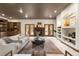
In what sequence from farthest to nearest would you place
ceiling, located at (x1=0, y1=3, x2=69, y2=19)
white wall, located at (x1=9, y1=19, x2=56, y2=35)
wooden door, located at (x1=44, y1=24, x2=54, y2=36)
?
ceiling, located at (x1=0, y1=3, x2=69, y2=19), white wall, located at (x1=9, y1=19, x2=56, y2=35), wooden door, located at (x1=44, y1=24, x2=54, y2=36)

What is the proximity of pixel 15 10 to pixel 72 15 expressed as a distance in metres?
1.96

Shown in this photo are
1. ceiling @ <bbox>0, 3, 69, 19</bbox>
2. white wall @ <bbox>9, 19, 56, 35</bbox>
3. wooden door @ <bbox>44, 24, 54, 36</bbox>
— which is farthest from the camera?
ceiling @ <bbox>0, 3, 69, 19</bbox>

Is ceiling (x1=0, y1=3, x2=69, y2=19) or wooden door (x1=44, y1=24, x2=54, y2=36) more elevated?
ceiling (x1=0, y1=3, x2=69, y2=19)

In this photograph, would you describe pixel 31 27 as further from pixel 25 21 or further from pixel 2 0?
pixel 2 0

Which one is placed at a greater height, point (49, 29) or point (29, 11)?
point (29, 11)

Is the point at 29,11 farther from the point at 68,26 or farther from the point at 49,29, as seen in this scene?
the point at 68,26

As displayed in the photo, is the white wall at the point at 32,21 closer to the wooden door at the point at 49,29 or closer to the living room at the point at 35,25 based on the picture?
the living room at the point at 35,25

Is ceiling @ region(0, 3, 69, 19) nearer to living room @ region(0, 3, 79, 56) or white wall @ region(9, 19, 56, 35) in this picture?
living room @ region(0, 3, 79, 56)

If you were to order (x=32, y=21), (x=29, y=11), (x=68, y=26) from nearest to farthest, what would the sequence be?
(x=32, y=21)
(x=29, y=11)
(x=68, y=26)

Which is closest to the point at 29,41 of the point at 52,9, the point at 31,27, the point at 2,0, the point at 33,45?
the point at 33,45

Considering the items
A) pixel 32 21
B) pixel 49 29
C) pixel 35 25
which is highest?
pixel 32 21

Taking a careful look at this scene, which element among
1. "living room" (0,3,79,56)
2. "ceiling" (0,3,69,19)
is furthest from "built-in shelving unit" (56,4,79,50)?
"ceiling" (0,3,69,19)

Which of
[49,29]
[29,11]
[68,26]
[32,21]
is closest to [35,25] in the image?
[32,21]

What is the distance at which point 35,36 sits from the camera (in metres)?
4.04
